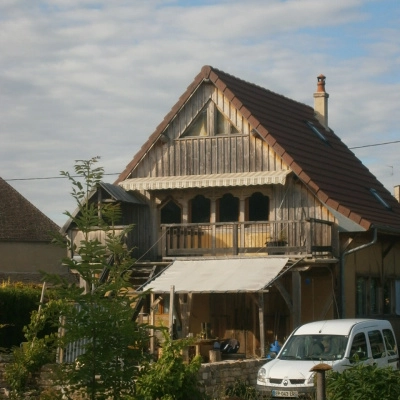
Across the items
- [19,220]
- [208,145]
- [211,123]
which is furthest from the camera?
[19,220]

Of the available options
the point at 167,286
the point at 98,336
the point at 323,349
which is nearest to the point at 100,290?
the point at 98,336

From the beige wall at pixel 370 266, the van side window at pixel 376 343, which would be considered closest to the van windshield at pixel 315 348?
the van side window at pixel 376 343

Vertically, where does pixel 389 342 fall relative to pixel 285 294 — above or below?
below

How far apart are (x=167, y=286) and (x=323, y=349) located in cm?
706

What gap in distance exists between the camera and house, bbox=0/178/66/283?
47.4 metres

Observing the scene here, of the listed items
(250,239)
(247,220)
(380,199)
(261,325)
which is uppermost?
(380,199)

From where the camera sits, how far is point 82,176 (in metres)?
13.0

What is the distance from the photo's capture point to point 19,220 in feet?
160

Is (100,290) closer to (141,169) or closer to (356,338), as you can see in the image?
(356,338)

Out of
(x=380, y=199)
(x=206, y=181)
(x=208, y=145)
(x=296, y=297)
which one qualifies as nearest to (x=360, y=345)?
(x=296, y=297)

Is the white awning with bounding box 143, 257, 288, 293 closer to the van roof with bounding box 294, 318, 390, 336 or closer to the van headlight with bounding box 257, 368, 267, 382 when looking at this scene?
the van roof with bounding box 294, 318, 390, 336

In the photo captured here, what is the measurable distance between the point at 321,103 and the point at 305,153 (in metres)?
6.27

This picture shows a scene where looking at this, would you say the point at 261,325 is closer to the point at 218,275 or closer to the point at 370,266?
the point at 218,275

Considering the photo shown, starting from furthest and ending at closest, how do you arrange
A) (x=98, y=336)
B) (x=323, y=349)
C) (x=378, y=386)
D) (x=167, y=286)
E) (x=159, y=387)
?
(x=167, y=286) → (x=323, y=349) → (x=159, y=387) → (x=378, y=386) → (x=98, y=336)
